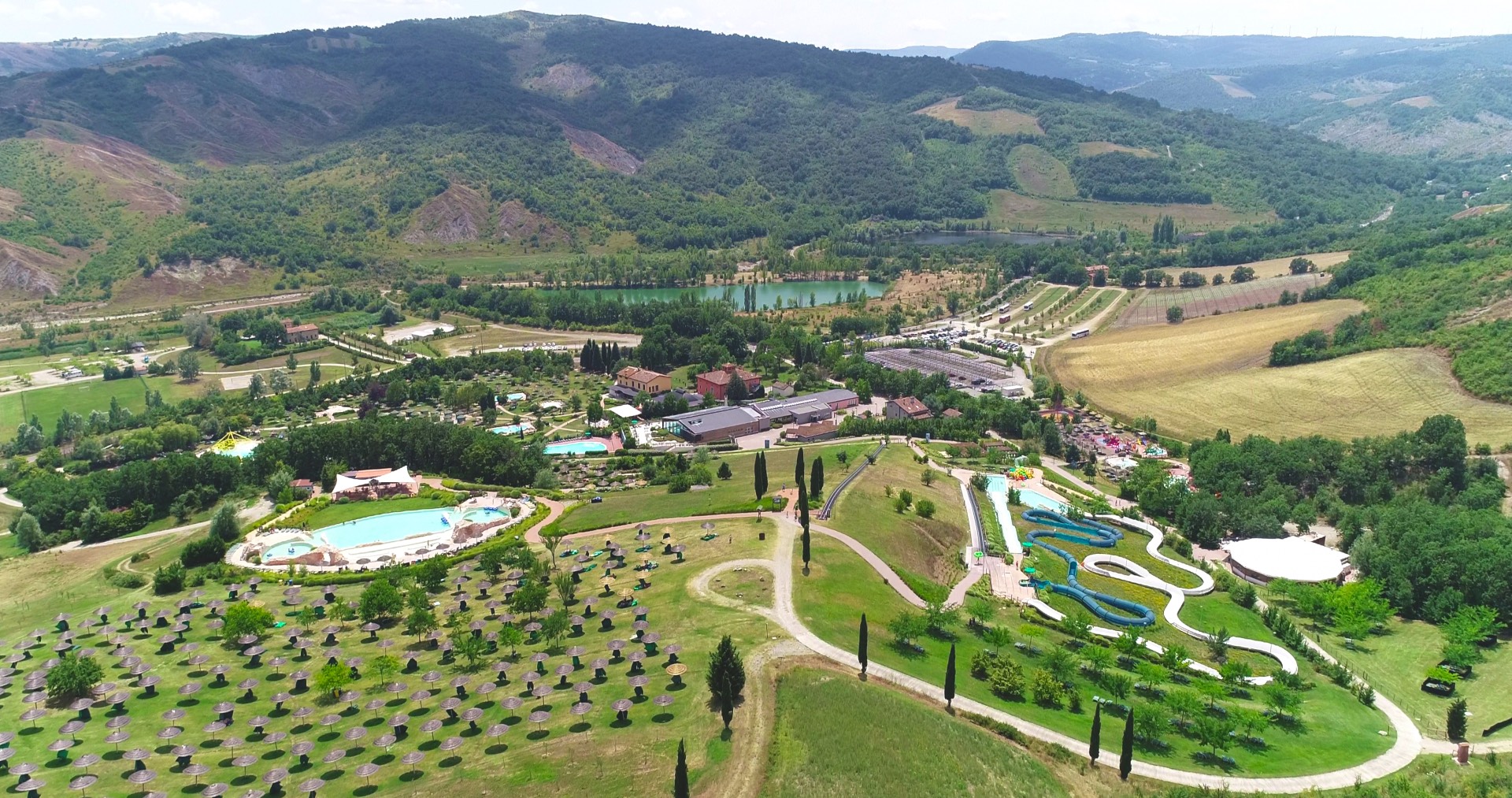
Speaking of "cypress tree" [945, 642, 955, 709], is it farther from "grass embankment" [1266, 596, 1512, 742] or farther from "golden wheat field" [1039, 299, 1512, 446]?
"golden wheat field" [1039, 299, 1512, 446]

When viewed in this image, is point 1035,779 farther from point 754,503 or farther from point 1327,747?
point 754,503

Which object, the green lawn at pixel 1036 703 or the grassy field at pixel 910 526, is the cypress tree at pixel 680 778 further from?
the grassy field at pixel 910 526

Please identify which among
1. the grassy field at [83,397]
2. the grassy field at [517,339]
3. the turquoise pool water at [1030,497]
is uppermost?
the grassy field at [517,339]

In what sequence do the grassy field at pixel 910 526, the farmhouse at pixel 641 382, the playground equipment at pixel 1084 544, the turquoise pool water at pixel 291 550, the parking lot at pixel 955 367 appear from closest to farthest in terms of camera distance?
the playground equipment at pixel 1084 544, the grassy field at pixel 910 526, the turquoise pool water at pixel 291 550, the farmhouse at pixel 641 382, the parking lot at pixel 955 367

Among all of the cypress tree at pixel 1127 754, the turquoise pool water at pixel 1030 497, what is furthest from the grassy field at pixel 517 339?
the cypress tree at pixel 1127 754

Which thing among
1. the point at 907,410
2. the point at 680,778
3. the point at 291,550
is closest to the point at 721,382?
the point at 907,410
